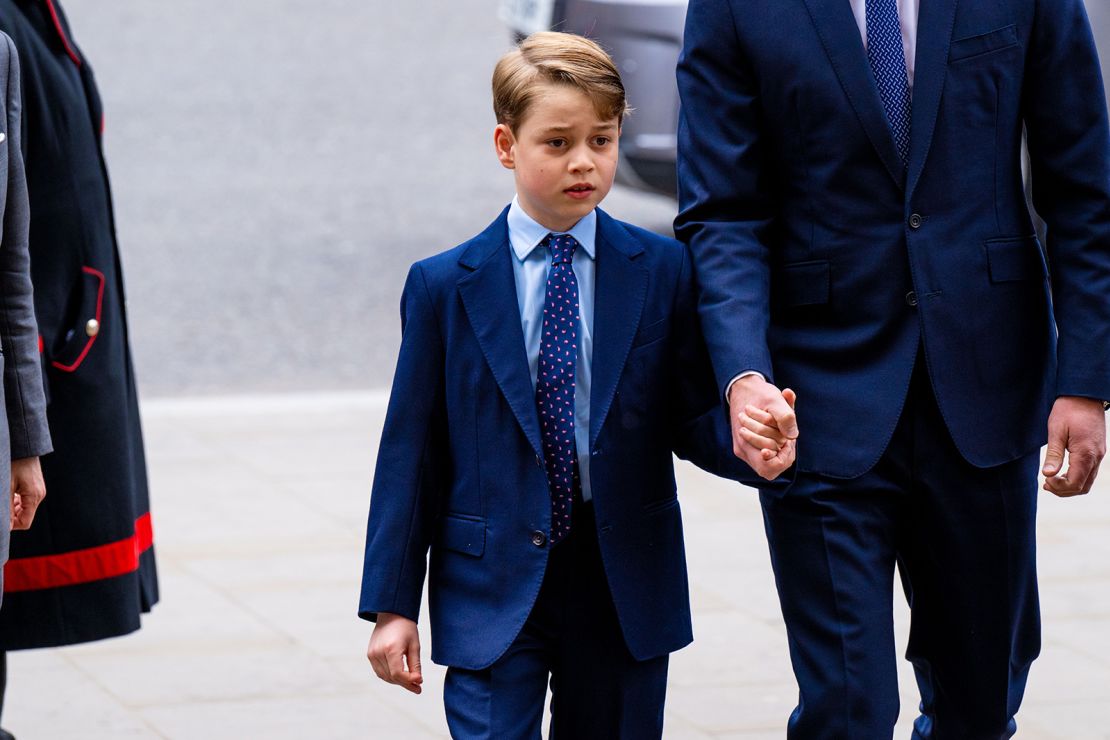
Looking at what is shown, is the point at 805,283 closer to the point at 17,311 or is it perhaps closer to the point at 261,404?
the point at 17,311

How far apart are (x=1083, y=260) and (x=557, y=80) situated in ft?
2.94

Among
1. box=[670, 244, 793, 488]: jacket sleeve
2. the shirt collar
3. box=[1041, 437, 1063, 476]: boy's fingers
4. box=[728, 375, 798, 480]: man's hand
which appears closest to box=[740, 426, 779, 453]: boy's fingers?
box=[728, 375, 798, 480]: man's hand

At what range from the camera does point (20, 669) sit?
483 centimetres

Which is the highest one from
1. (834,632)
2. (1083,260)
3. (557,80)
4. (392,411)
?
(557,80)

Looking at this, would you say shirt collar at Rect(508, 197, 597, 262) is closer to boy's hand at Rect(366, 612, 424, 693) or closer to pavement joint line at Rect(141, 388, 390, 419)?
boy's hand at Rect(366, 612, 424, 693)

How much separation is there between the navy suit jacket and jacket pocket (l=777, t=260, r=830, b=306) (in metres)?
0.24

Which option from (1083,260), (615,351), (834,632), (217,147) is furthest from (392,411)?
(217,147)

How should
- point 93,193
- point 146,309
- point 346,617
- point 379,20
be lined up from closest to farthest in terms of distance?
point 93,193
point 346,617
point 146,309
point 379,20

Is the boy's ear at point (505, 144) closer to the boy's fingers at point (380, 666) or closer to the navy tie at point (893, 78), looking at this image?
the navy tie at point (893, 78)

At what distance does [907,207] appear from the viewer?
3092mm

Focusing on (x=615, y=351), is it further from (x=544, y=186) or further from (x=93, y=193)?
(x=93, y=193)

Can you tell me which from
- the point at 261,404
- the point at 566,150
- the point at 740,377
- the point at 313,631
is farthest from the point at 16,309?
the point at 261,404

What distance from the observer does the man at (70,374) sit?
12.7ft

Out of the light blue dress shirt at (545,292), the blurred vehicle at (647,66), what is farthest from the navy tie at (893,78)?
the blurred vehicle at (647,66)
